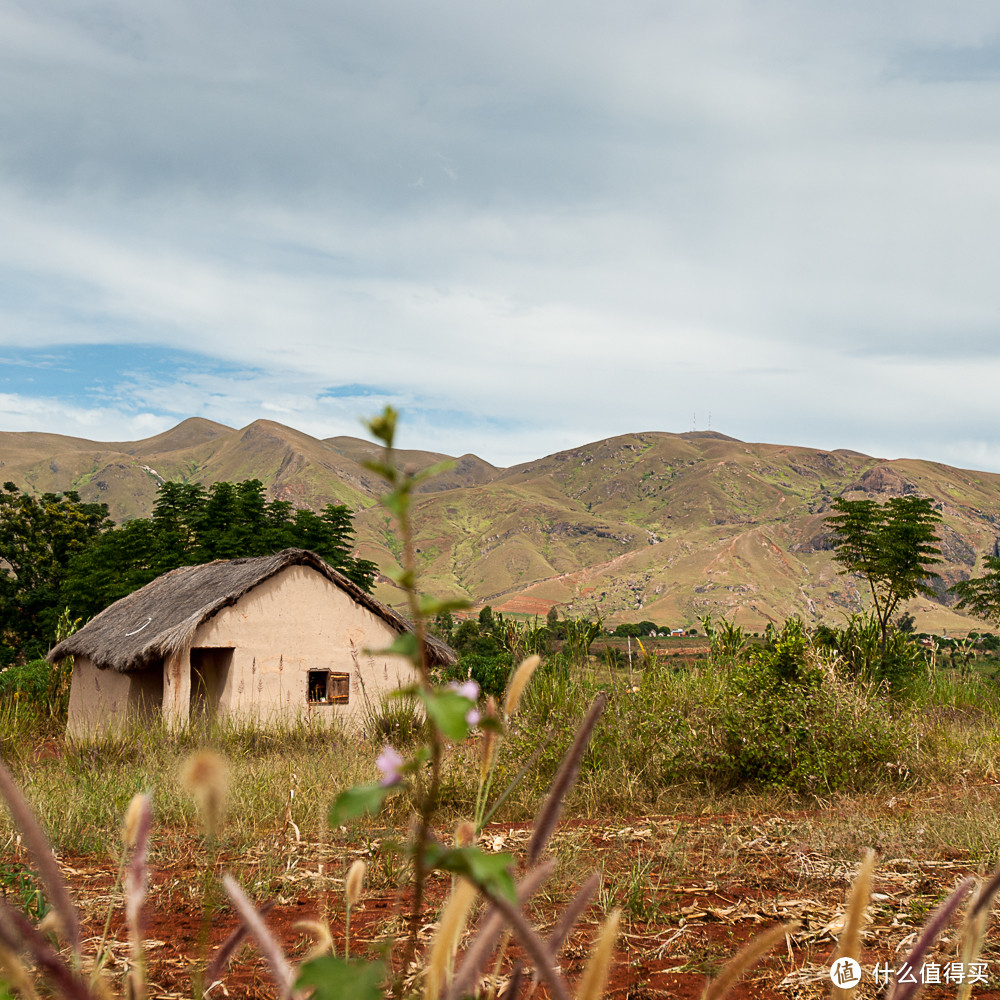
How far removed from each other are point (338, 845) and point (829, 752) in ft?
15.3

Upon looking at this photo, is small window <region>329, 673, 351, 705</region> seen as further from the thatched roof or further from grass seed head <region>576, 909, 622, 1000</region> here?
grass seed head <region>576, 909, 622, 1000</region>

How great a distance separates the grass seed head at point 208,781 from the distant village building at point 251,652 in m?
12.6

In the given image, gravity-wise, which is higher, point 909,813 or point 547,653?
point 547,653

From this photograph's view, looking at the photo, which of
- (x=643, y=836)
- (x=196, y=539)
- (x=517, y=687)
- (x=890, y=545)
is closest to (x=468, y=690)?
(x=517, y=687)

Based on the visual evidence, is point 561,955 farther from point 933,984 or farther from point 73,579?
point 73,579

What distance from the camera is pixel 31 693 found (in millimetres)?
17906

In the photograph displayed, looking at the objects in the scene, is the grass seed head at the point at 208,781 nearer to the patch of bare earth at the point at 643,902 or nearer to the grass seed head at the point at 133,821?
the grass seed head at the point at 133,821

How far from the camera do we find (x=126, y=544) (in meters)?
29.7

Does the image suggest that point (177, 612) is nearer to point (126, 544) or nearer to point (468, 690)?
point (468, 690)

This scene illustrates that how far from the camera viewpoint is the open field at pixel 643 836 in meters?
3.35

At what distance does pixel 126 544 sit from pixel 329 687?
61.0 ft

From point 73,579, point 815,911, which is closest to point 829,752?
point 815,911

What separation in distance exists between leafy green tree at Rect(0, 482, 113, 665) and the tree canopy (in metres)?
0.04

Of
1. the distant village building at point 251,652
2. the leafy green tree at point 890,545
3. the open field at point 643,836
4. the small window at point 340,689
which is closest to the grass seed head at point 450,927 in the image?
the open field at point 643,836
